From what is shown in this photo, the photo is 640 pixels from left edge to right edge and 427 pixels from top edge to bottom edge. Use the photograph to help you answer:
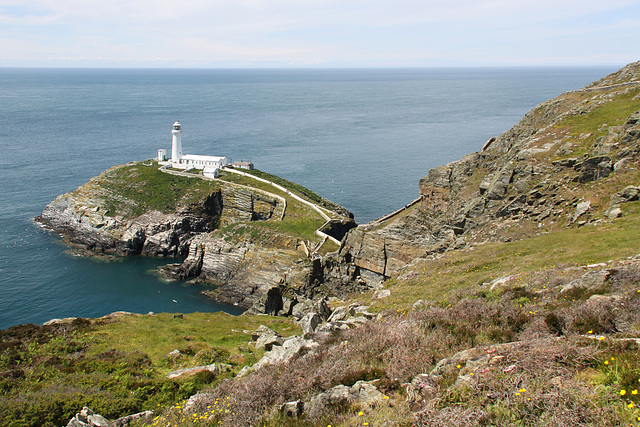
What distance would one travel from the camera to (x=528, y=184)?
31203 millimetres

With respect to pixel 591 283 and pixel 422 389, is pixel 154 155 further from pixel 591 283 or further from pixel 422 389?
pixel 422 389

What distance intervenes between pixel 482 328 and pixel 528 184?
21.9 m

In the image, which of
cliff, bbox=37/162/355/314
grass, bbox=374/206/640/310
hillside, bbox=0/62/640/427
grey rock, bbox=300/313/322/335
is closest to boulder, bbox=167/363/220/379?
hillside, bbox=0/62/640/427

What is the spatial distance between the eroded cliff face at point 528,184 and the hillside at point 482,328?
15 centimetres

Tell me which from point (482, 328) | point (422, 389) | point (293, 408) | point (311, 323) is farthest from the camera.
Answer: point (311, 323)

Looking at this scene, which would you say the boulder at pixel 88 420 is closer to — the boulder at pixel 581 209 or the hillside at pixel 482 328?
the hillside at pixel 482 328

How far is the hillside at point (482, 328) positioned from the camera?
27.6 feet

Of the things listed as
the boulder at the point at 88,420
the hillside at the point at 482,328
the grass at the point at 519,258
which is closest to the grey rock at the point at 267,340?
the hillside at the point at 482,328

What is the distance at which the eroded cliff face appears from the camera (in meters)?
27.6

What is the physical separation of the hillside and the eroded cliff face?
0.48 feet

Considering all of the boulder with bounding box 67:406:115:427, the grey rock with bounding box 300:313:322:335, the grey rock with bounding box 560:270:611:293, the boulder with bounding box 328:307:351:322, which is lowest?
the grey rock with bounding box 300:313:322:335

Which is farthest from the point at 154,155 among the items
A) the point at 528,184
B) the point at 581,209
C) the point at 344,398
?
the point at 344,398

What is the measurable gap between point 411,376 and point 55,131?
549ft

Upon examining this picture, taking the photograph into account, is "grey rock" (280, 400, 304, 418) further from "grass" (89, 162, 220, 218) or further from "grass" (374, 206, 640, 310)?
"grass" (89, 162, 220, 218)
